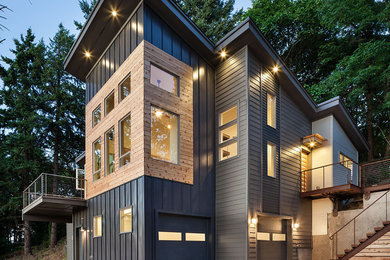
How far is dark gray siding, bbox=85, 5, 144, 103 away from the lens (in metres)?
9.14

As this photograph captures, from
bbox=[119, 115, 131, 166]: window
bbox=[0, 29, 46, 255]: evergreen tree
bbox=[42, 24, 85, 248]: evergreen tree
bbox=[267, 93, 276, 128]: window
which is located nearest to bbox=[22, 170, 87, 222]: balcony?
bbox=[119, 115, 131, 166]: window

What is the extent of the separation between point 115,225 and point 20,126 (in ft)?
56.9

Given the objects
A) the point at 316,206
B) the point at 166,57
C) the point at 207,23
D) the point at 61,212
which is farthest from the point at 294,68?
the point at 61,212

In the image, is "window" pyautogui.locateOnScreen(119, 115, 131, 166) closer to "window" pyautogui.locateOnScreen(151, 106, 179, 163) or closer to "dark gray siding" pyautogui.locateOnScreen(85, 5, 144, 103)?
"window" pyautogui.locateOnScreen(151, 106, 179, 163)

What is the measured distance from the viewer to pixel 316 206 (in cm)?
1192

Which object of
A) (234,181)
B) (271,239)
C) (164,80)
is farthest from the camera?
(271,239)

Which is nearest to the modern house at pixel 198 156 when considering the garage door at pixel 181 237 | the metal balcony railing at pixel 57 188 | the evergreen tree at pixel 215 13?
the garage door at pixel 181 237

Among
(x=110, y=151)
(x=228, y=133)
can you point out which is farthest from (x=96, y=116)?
(x=228, y=133)

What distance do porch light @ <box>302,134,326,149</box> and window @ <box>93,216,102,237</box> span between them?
26.9 feet

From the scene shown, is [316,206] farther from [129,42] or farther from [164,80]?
[129,42]

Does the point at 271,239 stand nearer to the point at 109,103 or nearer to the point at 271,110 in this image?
the point at 271,110

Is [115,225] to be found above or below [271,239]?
above

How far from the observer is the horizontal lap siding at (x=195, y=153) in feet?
26.7

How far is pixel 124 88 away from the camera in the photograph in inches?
388
